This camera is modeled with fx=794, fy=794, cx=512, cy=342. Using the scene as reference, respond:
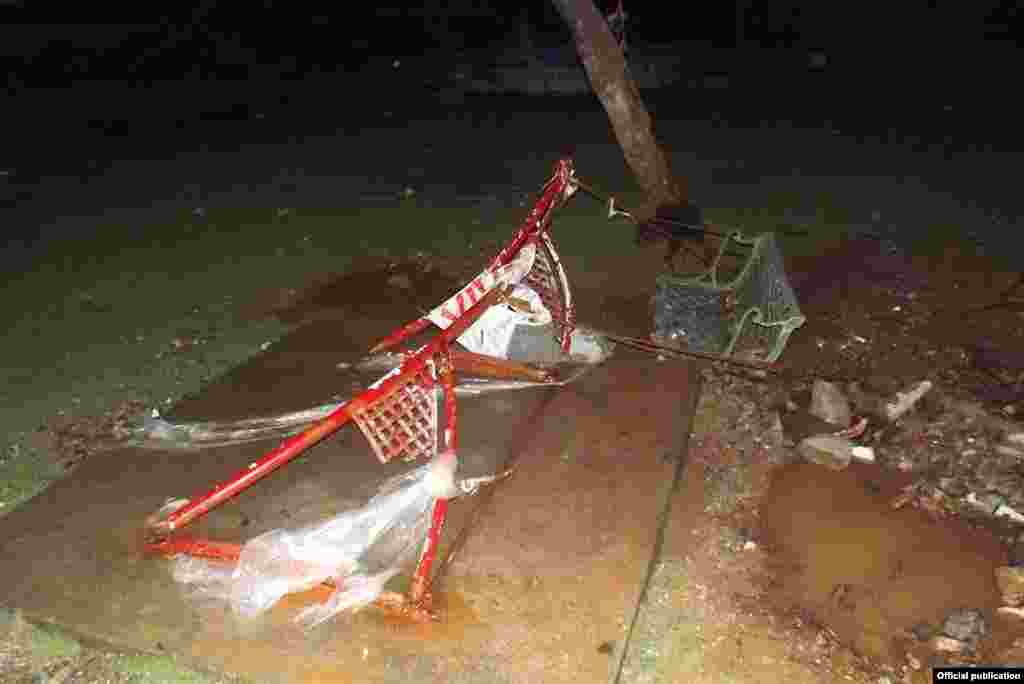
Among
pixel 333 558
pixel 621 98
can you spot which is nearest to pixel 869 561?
pixel 333 558

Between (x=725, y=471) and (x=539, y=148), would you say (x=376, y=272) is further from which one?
(x=539, y=148)

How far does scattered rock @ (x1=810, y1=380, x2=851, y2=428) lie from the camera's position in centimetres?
392

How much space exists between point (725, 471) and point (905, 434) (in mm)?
958

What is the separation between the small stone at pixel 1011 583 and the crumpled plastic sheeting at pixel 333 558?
6.70 ft

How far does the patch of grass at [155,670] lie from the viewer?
2586 millimetres

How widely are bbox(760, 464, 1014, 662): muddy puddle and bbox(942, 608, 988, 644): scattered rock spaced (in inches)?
1.5

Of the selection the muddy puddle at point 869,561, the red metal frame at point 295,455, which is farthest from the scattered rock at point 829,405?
the red metal frame at point 295,455

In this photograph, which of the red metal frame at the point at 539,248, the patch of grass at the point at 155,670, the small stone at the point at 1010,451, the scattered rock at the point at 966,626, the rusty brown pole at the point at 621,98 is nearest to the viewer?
the patch of grass at the point at 155,670

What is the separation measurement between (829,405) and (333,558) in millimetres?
2490

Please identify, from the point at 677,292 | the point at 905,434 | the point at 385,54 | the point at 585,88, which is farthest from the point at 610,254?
the point at 385,54

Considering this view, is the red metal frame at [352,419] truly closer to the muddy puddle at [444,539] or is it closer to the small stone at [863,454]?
the muddy puddle at [444,539]

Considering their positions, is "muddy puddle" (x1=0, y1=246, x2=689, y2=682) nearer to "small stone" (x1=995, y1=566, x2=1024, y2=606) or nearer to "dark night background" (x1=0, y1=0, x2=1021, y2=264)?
"small stone" (x1=995, y1=566, x2=1024, y2=606)

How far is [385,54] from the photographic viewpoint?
1645 cm

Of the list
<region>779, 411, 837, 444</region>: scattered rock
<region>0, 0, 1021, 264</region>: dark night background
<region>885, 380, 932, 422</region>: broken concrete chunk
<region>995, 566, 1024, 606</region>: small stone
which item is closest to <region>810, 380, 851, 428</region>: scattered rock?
<region>779, 411, 837, 444</region>: scattered rock
